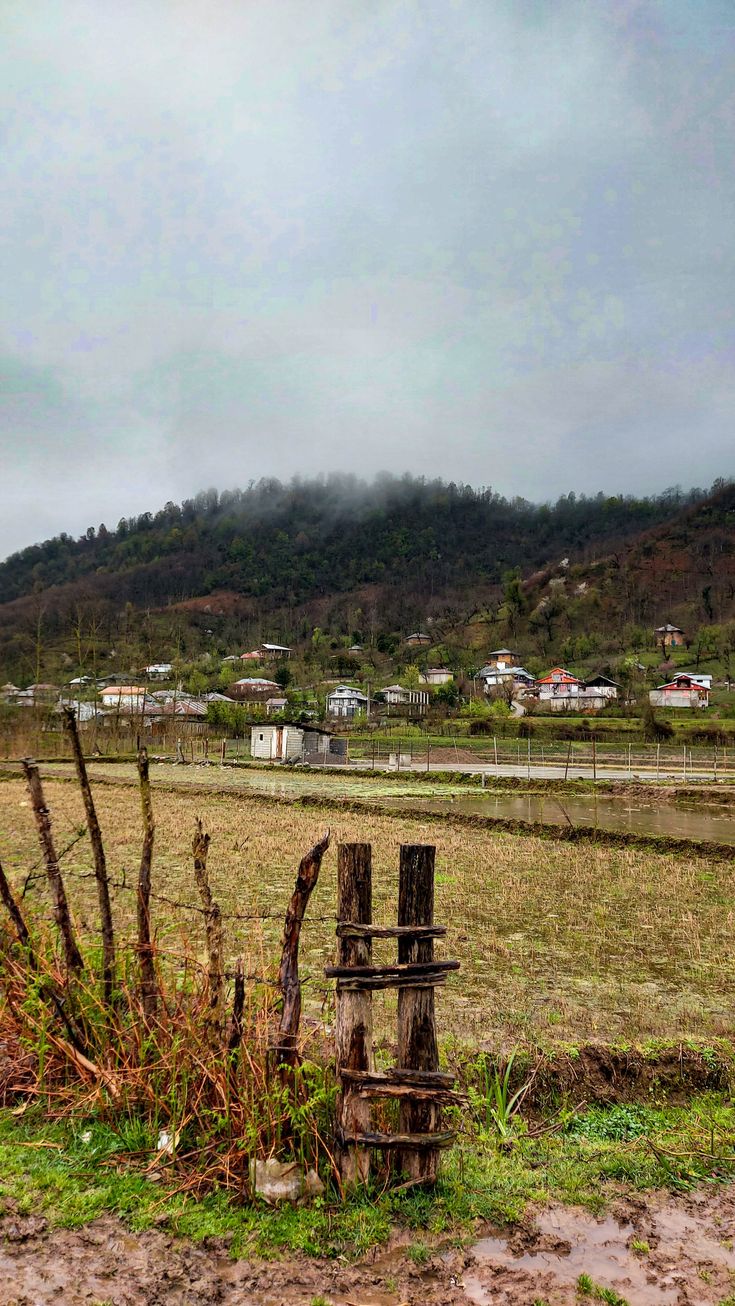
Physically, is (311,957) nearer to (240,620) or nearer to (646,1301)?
(646,1301)

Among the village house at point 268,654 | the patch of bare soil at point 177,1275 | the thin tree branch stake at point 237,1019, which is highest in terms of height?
the village house at point 268,654

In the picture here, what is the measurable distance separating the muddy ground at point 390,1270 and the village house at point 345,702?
8573 centimetres

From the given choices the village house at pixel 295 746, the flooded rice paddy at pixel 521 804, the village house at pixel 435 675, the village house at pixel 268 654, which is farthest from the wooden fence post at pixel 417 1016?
the village house at pixel 268 654

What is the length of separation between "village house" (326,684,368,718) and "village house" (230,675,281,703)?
8864mm

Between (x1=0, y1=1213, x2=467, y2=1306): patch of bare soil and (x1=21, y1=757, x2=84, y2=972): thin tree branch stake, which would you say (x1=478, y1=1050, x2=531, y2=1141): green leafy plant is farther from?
(x1=21, y1=757, x2=84, y2=972): thin tree branch stake

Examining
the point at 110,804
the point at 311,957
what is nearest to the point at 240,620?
the point at 110,804

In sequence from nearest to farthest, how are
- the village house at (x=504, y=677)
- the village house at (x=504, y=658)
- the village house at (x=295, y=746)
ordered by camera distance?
1. the village house at (x=295, y=746)
2. the village house at (x=504, y=677)
3. the village house at (x=504, y=658)

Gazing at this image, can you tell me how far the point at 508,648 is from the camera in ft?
442

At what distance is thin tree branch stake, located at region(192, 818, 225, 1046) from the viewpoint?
421 cm

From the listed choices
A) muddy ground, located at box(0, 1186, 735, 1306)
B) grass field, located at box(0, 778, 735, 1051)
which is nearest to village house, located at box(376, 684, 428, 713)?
grass field, located at box(0, 778, 735, 1051)

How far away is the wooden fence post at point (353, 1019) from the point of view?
145 inches

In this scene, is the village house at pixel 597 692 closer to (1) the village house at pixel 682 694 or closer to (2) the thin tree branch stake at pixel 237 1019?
(1) the village house at pixel 682 694

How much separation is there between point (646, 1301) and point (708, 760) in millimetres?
46140

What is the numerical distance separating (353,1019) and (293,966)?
435 millimetres
